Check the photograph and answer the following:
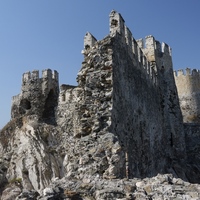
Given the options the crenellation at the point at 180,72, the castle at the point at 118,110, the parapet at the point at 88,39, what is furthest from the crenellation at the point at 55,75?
the crenellation at the point at 180,72

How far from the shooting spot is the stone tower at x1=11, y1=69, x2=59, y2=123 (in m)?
20.4

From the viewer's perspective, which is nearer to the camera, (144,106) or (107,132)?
(107,132)

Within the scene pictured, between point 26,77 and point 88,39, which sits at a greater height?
point 26,77

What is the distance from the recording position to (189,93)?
3016cm

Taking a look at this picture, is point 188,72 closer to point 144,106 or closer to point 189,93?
point 189,93

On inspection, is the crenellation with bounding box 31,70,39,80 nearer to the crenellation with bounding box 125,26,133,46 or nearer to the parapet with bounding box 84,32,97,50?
the parapet with bounding box 84,32,97,50

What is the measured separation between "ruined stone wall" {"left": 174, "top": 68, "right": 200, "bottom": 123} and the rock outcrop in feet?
36.9

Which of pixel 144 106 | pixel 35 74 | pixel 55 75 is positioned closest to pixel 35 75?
pixel 35 74

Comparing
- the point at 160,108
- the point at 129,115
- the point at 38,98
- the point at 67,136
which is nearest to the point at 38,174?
the point at 67,136

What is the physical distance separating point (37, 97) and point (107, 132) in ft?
46.1

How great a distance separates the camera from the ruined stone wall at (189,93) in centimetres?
2962

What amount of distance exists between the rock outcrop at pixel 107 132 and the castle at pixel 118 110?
2 centimetres

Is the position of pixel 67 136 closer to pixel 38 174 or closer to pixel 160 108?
pixel 38 174

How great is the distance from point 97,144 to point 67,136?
12.2 m
